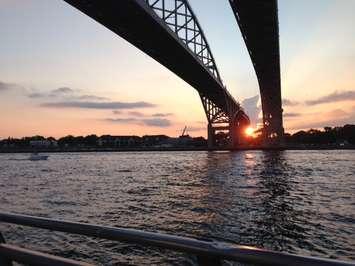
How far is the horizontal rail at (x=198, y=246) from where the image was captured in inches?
71.5

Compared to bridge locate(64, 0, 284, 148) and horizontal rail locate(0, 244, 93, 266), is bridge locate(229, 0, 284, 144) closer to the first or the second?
bridge locate(64, 0, 284, 148)

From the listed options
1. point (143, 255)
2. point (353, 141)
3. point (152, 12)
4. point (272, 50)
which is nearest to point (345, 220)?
point (143, 255)

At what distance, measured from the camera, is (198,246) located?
2111mm

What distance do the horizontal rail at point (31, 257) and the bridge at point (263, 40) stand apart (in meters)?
40.5

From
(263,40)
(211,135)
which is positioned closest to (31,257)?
(263,40)

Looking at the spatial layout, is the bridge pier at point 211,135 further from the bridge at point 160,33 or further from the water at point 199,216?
the water at point 199,216

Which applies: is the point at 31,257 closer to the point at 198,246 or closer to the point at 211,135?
the point at 198,246

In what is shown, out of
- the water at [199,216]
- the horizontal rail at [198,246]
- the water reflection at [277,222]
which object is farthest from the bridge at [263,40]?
the horizontal rail at [198,246]

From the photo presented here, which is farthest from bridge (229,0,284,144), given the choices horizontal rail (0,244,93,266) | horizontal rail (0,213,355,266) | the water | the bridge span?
horizontal rail (0,213,355,266)

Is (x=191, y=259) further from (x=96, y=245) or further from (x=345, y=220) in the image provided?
(x=345, y=220)

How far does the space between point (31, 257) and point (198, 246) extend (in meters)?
1.15

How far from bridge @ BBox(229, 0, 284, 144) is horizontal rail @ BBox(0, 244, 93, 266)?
4046 cm

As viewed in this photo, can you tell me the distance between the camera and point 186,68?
55.7 m

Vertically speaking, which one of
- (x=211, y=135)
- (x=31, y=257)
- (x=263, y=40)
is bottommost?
(x=31, y=257)
